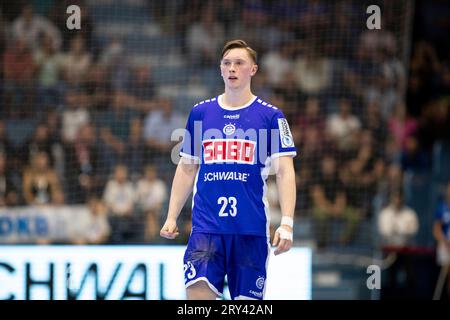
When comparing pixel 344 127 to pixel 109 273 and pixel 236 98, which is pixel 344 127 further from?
pixel 236 98

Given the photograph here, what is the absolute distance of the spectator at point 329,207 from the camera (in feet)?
47.2

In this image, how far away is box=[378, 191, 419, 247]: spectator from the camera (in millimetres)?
14727

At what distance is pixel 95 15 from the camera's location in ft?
50.6

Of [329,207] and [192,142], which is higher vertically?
[192,142]

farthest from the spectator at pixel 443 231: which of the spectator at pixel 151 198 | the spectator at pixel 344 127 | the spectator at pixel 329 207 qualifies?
the spectator at pixel 151 198

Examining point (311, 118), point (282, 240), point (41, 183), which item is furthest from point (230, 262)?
point (311, 118)

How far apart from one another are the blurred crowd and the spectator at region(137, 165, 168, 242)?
16 mm

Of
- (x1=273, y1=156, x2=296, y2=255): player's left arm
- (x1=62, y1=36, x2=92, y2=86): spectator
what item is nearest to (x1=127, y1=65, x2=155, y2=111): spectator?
(x1=62, y1=36, x2=92, y2=86): spectator

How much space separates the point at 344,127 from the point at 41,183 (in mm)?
4767

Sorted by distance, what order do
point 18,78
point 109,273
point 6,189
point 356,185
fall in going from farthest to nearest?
point 18,78 → point 356,185 → point 6,189 → point 109,273

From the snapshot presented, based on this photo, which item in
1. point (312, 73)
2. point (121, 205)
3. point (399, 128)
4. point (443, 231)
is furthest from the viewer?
point (399, 128)

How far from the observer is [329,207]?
48.0 ft

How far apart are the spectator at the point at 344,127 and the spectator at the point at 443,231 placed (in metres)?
1.61

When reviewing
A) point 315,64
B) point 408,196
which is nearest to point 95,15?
point 315,64
